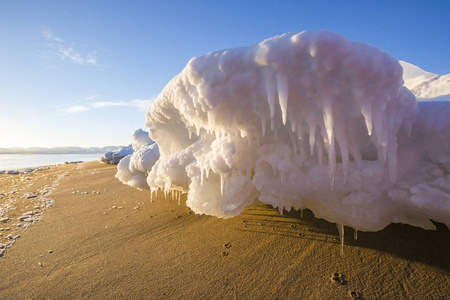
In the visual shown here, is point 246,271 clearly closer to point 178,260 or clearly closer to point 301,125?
point 178,260

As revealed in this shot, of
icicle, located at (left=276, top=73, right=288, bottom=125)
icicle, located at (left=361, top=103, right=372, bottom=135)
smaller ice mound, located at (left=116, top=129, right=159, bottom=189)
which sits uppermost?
icicle, located at (left=276, top=73, right=288, bottom=125)

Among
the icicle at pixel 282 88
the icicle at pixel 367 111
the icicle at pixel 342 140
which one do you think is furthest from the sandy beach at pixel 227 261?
the icicle at pixel 282 88

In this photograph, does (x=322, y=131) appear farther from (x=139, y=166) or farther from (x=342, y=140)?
(x=139, y=166)

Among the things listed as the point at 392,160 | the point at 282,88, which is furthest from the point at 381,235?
the point at 282,88

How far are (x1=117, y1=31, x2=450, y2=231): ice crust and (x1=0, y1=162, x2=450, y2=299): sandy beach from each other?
25 centimetres

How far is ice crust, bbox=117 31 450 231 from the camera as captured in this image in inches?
52.4

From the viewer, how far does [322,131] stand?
1519mm

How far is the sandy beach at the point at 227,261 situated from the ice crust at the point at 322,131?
0.81ft

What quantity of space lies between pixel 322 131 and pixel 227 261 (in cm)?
126

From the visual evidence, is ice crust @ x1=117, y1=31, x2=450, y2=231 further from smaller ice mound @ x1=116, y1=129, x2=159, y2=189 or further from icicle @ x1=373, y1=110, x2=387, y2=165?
smaller ice mound @ x1=116, y1=129, x2=159, y2=189

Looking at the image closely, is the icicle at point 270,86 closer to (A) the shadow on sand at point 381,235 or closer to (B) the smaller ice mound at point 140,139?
(A) the shadow on sand at point 381,235

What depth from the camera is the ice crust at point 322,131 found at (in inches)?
52.4

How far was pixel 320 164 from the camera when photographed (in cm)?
164

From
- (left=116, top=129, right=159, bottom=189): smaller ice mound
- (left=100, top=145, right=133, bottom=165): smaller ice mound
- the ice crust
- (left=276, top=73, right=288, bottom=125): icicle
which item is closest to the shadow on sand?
the ice crust
